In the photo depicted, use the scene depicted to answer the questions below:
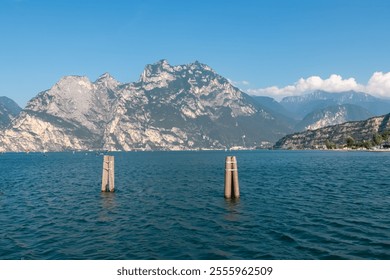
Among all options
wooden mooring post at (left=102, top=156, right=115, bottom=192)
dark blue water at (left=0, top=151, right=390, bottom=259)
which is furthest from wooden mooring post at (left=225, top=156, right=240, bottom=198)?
wooden mooring post at (left=102, top=156, right=115, bottom=192)

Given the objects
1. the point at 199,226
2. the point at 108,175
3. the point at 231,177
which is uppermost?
the point at 231,177

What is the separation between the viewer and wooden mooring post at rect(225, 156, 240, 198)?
4034 centimetres

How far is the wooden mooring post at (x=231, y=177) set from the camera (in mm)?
40344

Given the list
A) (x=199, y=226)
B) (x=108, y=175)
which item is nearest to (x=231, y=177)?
(x=199, y=226)

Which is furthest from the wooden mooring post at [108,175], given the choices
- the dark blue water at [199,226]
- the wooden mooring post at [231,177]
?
the wooden mooring post at [231,177]

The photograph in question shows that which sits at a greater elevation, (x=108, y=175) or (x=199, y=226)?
(x=108, y=175)

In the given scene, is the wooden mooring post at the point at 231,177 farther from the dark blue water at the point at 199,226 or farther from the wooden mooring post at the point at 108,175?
the wooden mooring post at the point at 108,175

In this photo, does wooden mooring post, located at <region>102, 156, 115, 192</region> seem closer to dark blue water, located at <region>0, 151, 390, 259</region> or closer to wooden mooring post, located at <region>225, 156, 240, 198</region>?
dark blue water, located at <region>0, 151, 390, 259</region>

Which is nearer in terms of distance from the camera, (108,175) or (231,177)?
(231,177)

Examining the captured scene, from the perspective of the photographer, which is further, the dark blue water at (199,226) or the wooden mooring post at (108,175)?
the wooden mooring post at (108,175)

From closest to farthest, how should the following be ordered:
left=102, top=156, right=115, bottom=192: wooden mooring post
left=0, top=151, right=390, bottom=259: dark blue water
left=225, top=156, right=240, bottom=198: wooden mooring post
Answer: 1. left=0, top=151, right=390, bottom=259: dark blue water
2. left=225, top=156, right=240, bottom=198: wooden mooring post
3. left=102, top=156, right=115, bottom=192: wooden mooring post

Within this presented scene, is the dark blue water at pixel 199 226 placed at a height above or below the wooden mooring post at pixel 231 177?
below

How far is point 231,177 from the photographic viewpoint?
41875 millimetres

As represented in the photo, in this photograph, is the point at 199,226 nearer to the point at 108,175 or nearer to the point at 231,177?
the point at 231,177
